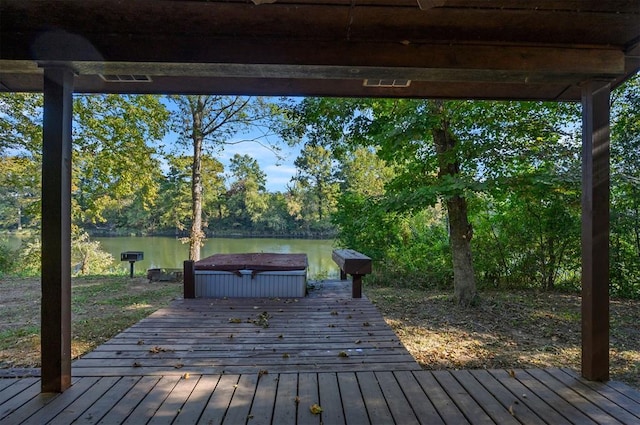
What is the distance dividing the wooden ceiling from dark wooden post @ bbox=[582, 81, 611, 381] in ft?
0.79

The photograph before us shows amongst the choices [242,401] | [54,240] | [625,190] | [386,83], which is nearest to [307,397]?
[242,401]

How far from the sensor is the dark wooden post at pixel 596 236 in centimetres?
219

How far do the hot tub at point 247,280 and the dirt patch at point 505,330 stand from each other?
1.48m

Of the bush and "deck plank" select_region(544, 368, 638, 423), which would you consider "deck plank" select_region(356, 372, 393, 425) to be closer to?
"deck plank" select_region(544, 368, 638, 423)

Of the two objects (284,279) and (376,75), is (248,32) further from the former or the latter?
(284,279)

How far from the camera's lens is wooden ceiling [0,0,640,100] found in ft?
6.11

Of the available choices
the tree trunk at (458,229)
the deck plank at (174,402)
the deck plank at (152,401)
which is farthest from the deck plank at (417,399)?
the tree trunk at (458,229)

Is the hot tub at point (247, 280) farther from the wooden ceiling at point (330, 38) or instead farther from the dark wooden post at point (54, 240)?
the wooden ceiling at point (330, 38)

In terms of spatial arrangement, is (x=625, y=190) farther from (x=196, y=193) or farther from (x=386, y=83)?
(x=196, y=193)

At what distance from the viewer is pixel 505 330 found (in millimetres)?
4453

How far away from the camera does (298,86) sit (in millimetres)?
2734

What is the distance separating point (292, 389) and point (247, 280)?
282 cm

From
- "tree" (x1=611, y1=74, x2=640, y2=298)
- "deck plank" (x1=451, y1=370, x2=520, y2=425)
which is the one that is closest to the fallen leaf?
"deck plank" (x1=451, y1=370, x2=520, y2=425)

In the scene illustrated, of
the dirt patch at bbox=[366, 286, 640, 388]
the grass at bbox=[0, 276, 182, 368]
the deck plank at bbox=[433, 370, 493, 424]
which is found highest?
the deck plank at bbox=[433, 370, 493, 424]
